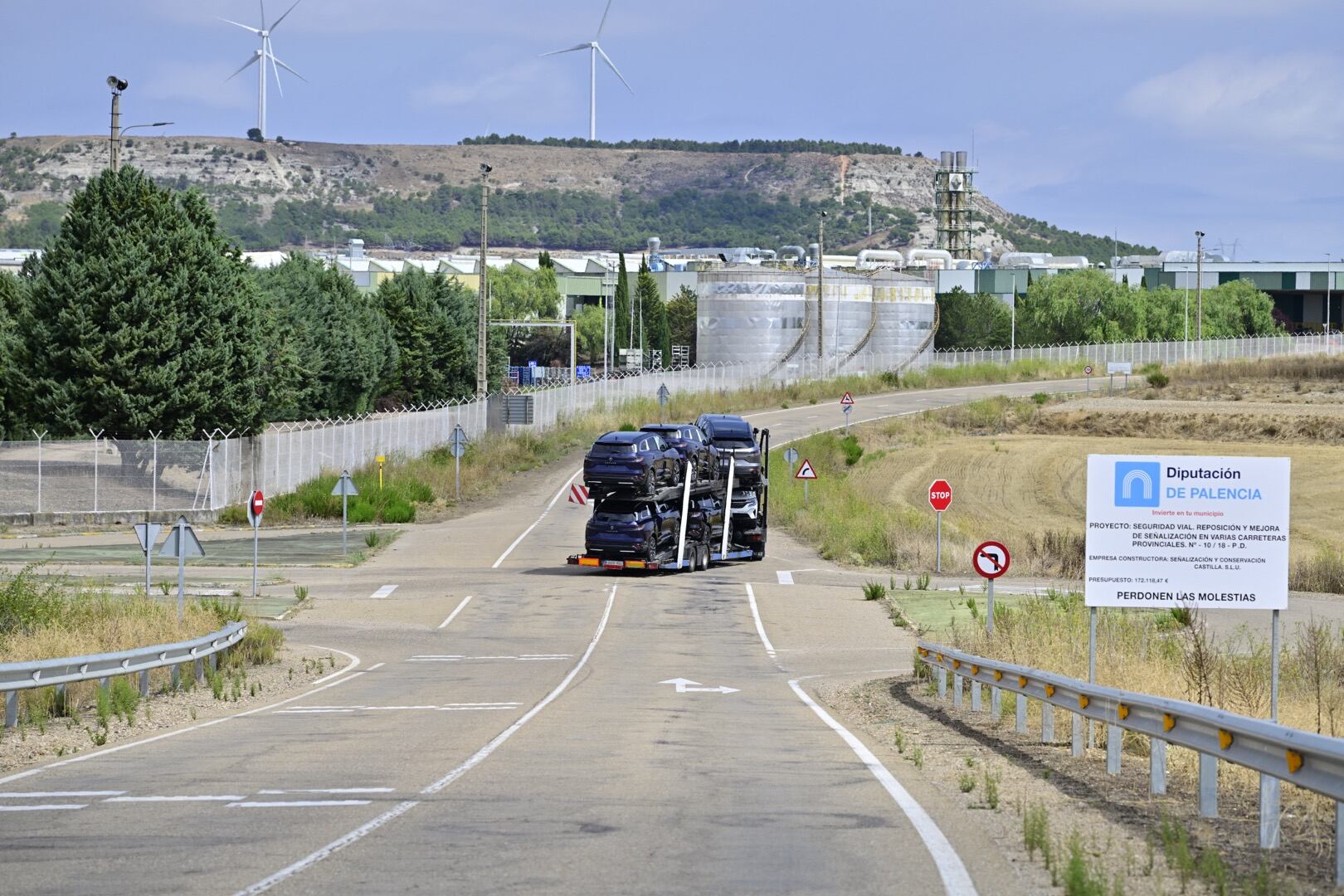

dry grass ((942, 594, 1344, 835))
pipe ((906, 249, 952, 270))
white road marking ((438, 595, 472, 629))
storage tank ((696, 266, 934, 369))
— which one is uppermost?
pipe ((906, 249, 952, 270))

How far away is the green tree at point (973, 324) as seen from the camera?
505 feet

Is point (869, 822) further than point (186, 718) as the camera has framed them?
No

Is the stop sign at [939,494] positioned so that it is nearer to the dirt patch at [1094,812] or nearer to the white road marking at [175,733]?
the white road marking at [175,733]

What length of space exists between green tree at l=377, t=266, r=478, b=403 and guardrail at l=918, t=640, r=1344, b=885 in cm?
8306

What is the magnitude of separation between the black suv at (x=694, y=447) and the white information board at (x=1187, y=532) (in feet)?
91.4

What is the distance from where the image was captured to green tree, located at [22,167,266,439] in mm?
52656

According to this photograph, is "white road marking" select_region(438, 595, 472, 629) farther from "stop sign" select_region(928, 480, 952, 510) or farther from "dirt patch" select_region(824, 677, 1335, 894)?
"dirt patch" select_region(824, 677, 1335, 894)

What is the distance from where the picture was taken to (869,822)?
36.2ft

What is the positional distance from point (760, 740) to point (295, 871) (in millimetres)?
7838

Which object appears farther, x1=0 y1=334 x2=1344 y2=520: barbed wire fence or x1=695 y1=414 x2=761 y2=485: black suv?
x1=0 y1=334 x2=1344 y2=520: barbed wire fence

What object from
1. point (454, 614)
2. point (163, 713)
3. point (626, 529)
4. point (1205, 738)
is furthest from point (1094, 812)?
point (626, 529)

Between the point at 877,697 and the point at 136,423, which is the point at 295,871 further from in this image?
the point at 136,423

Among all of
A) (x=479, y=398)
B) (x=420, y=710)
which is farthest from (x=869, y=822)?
(x=479, y=398)

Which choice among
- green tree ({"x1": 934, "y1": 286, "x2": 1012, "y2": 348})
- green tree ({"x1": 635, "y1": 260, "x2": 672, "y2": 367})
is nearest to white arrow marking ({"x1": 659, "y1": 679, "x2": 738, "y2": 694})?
green tree ({"x1": 635, "y1": 260, "x2": 672, "y2": 367})
